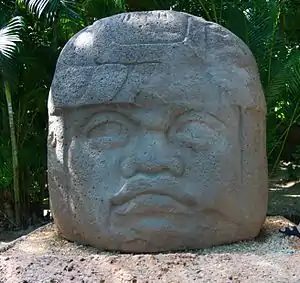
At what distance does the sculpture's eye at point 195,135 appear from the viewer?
3.63 metres

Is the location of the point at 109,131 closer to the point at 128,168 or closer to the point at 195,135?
the point at 128,168

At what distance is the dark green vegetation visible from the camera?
582cm

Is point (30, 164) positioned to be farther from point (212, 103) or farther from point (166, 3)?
point (212, 103)

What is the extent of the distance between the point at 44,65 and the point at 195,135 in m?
3.24

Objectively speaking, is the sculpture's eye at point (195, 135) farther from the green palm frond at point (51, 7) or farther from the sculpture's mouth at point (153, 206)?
the green palm frond at point (51, 7)

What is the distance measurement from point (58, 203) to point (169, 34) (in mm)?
1269

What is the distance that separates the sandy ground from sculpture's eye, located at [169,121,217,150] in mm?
636

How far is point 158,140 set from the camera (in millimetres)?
3619

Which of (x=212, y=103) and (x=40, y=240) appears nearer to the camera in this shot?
(x=212, y=103)

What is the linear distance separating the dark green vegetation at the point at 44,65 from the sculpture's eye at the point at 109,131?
2.20 metres

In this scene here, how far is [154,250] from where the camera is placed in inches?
144

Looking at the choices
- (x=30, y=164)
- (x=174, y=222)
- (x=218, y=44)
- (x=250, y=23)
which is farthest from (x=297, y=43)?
(x=174, y=222)

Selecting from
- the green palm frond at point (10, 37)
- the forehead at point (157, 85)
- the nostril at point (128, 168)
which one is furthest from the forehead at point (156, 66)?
the green palm frond at point (10, 37)

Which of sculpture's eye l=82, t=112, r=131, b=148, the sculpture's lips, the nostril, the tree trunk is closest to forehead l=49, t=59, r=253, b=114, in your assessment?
sculpture's eye l=82, t=112, r=131, b=148
